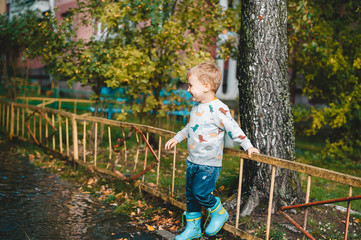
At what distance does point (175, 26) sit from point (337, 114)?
4.42 m

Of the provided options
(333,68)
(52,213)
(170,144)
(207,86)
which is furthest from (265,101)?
(333,68)

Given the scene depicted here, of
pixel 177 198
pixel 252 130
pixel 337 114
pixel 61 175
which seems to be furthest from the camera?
pixel 337 114

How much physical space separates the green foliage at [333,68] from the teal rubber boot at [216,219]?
5199 millimetres

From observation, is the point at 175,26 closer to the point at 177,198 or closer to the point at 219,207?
the point at 177,198

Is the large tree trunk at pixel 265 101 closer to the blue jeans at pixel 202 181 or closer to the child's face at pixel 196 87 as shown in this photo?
the blue jeans at pixel 202 181

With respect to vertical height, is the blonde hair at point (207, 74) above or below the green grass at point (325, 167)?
above

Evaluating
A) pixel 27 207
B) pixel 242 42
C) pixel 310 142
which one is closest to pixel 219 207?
pixel 242 42

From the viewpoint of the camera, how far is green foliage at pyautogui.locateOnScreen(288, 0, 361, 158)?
8438 millimetres

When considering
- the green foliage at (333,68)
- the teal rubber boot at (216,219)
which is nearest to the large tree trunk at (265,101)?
the teal rubber boot at (216,219)

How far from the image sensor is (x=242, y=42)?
436 centimetres

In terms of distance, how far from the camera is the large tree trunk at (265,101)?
163 inches

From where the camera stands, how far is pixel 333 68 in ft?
27.7

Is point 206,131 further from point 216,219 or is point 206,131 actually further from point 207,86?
point 216,219

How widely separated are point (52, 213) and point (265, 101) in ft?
9.45
